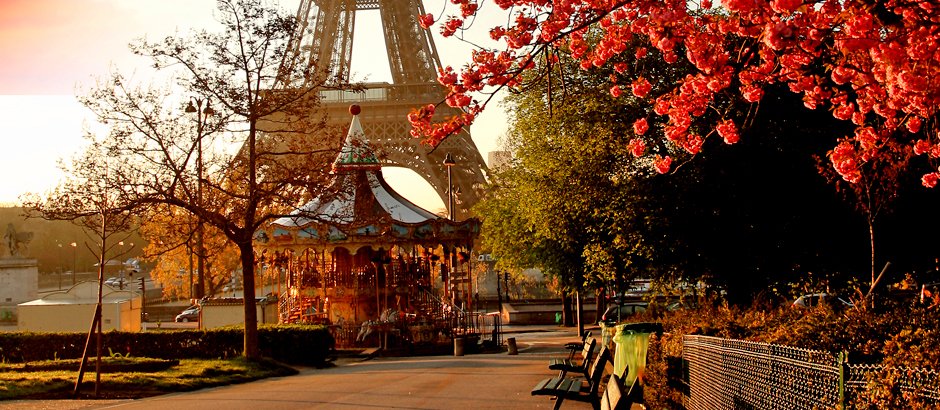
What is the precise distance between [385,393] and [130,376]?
6058 millimetres

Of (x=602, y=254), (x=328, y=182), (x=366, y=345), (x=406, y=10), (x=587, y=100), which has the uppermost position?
(x=406, y=10)

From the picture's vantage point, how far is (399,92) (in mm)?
64688

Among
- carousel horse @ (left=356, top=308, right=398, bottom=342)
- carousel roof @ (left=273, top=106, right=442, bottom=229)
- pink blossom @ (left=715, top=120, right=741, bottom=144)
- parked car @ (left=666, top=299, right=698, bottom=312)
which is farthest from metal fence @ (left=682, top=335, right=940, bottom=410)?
carousel horse @ (left=356, top=308, right=398, bottom=342)

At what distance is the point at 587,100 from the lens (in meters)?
26.2

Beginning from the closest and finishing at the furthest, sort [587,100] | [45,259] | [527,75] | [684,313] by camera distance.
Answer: [684,313]
[587,100]
[527,75]
[45,259]

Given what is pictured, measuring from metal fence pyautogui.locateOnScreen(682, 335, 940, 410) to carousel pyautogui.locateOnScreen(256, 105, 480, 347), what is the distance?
59.2 feet

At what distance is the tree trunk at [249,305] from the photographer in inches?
920

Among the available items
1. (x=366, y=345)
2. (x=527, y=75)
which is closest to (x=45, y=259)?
(x=366, y=345)

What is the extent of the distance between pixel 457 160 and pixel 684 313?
4478 cm

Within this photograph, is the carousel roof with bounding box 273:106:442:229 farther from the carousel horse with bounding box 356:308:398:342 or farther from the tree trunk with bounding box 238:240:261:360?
the tree trunk with bounding box 238:240:261:360

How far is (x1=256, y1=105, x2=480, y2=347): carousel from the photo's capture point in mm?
29734

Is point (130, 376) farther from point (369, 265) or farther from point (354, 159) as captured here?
point (369, 265)

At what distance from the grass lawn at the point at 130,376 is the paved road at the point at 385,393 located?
876 millimetres

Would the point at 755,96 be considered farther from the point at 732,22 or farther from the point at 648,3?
the point at 648,3
